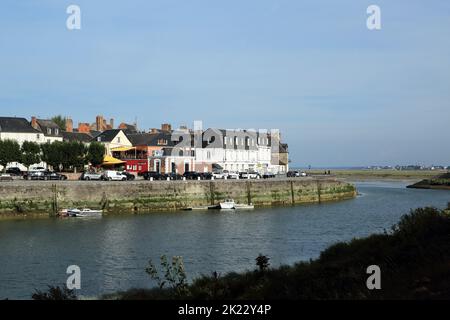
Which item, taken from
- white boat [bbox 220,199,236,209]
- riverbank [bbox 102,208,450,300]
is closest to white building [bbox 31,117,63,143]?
white boat [bbox 220,199,236,209]

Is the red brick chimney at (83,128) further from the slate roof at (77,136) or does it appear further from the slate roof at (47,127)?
the slate roof at (47,127)

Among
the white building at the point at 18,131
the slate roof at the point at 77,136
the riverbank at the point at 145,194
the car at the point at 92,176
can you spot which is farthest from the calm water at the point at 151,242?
the slate roof at the point at 77,136

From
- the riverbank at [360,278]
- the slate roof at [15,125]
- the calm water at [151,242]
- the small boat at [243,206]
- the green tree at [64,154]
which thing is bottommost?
the calm water at [151,242]

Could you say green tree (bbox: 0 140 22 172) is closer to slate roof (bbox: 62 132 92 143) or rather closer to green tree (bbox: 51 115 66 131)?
slate roof (bbox: 62 132 92 143)

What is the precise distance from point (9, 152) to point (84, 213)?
27.9 meters

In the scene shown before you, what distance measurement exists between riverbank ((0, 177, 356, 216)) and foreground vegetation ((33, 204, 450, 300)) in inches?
1419

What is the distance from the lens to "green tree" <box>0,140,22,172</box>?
2899 inches

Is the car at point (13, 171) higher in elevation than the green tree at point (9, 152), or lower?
lower

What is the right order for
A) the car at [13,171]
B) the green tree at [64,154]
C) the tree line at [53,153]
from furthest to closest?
the green tree at [64,154], the car at [13,171], the tree line at [53,153]

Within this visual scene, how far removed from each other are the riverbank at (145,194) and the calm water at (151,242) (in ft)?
12.9

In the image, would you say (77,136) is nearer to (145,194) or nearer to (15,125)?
(15,125)

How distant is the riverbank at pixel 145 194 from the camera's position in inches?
2024

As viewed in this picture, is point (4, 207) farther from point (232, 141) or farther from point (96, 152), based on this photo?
point (232, 141)
